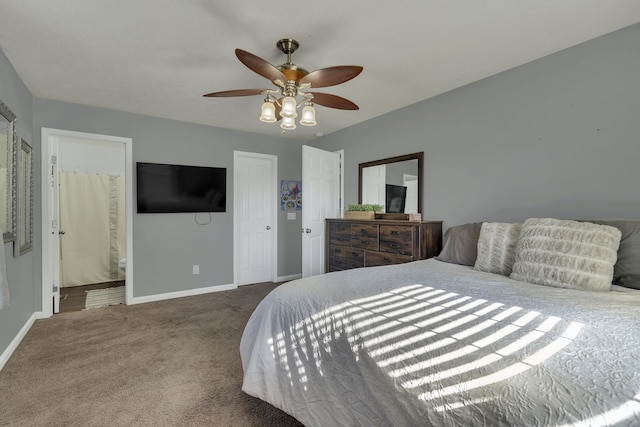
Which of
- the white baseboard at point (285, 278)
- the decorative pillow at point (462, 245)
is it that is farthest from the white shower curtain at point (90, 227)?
the decorative pillow at point (462, 245)

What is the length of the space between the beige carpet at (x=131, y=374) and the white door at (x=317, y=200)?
1.19m

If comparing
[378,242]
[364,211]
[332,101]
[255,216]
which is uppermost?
[332,101]

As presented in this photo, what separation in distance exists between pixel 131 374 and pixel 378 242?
7.82 feet

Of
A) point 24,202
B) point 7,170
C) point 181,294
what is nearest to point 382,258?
point 181,294

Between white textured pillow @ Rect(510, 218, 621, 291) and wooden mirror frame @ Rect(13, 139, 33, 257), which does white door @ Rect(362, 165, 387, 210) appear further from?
wooden mirror frame @ Rect(13, 139, 33, 257)

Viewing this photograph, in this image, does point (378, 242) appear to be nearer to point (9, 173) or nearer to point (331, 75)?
point (331, 75)

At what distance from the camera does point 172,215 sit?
157 inches

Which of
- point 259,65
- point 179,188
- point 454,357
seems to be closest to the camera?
point 454,357

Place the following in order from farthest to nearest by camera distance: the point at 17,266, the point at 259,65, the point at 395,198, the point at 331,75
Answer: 1. the point at 395,198
2. the point at 17,266
3. the point at 331,75
4. the point at 259,65

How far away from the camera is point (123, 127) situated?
365cm

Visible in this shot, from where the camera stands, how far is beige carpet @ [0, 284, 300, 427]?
166 cm

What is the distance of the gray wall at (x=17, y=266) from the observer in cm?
229

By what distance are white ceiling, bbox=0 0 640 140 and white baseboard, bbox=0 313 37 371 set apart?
232 cm

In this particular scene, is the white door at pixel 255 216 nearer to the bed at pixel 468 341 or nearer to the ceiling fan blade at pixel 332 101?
the ceiling fan blade at pixel 332 101
